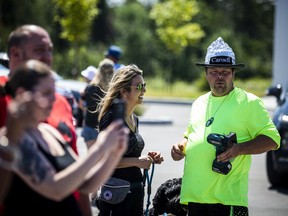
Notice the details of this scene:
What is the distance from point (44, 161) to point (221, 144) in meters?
1.97

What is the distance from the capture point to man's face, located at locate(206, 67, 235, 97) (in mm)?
4992

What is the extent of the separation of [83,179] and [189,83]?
144 feet

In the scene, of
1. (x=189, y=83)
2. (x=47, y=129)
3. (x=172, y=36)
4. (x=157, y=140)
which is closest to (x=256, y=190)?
(x=157, y=140)

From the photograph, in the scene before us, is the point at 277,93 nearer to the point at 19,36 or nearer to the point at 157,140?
the point at 157,140

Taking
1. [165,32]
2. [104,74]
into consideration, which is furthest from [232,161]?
[165,32]

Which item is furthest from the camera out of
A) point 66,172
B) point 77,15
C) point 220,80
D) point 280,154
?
point 77,15

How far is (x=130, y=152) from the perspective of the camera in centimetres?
518

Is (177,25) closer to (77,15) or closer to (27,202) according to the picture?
(77,15)

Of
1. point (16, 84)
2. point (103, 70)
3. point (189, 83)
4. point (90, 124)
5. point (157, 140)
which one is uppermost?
point (16, 84)

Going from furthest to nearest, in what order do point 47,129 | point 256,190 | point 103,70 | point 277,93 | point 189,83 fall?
point 189,83
point 277,93
point 256,190
point 103,70
point 47,129

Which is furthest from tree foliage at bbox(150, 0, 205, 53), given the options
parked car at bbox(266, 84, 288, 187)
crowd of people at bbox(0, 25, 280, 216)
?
A: crowd of people at bbox(0, 25, 280, 216)

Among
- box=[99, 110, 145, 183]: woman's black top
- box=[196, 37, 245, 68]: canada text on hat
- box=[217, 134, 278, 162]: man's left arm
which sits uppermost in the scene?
box=[196, 37, 245, 68]: canada text on hat

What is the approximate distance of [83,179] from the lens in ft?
9.84

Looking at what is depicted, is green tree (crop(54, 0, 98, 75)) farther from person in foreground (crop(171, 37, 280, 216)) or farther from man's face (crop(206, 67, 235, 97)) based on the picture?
person in foreground (crop(171, 37, 280, 216))
